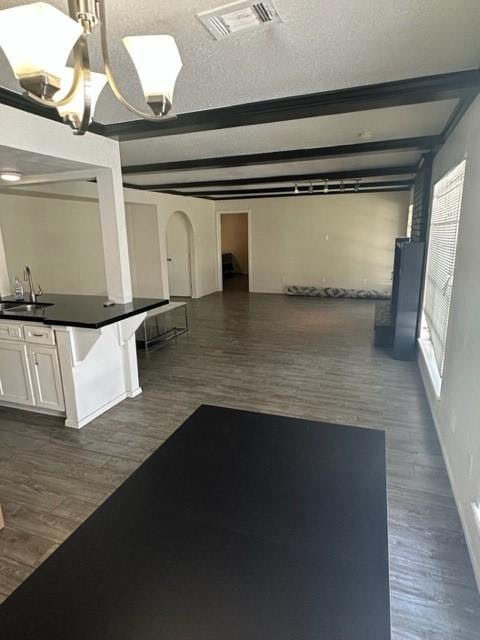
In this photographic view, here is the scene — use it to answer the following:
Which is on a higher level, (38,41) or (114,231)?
(38,41)

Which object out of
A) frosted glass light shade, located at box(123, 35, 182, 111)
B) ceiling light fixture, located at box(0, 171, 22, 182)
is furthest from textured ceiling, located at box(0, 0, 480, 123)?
ceiling light fixture, located at box(0, 171, 22, 182)

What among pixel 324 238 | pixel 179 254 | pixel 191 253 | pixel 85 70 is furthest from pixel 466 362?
pixel 179 254

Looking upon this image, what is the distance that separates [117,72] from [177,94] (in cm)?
44

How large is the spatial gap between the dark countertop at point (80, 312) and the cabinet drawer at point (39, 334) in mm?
77

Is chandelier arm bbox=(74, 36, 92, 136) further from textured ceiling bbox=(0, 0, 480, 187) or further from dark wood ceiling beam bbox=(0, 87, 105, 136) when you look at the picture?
dark wood ceiling beam bbox=(0, 87, 105, 136)

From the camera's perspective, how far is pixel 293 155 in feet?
13.5

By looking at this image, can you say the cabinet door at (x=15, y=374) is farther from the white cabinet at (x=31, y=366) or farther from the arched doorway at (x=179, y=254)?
the arched doorway at (x=179, y=254)

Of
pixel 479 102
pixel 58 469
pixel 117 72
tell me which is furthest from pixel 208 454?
pixel 479 102

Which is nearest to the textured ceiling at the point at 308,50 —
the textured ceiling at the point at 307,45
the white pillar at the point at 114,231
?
the textured ceiling at the point at 307,45

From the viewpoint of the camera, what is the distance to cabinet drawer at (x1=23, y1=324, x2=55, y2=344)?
10.1ft

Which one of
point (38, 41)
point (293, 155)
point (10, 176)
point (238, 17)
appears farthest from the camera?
point (293, 155)

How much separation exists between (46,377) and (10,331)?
0.50 m

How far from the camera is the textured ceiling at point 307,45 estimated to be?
5.05 ft

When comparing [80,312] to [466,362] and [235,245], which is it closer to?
[466,362]
